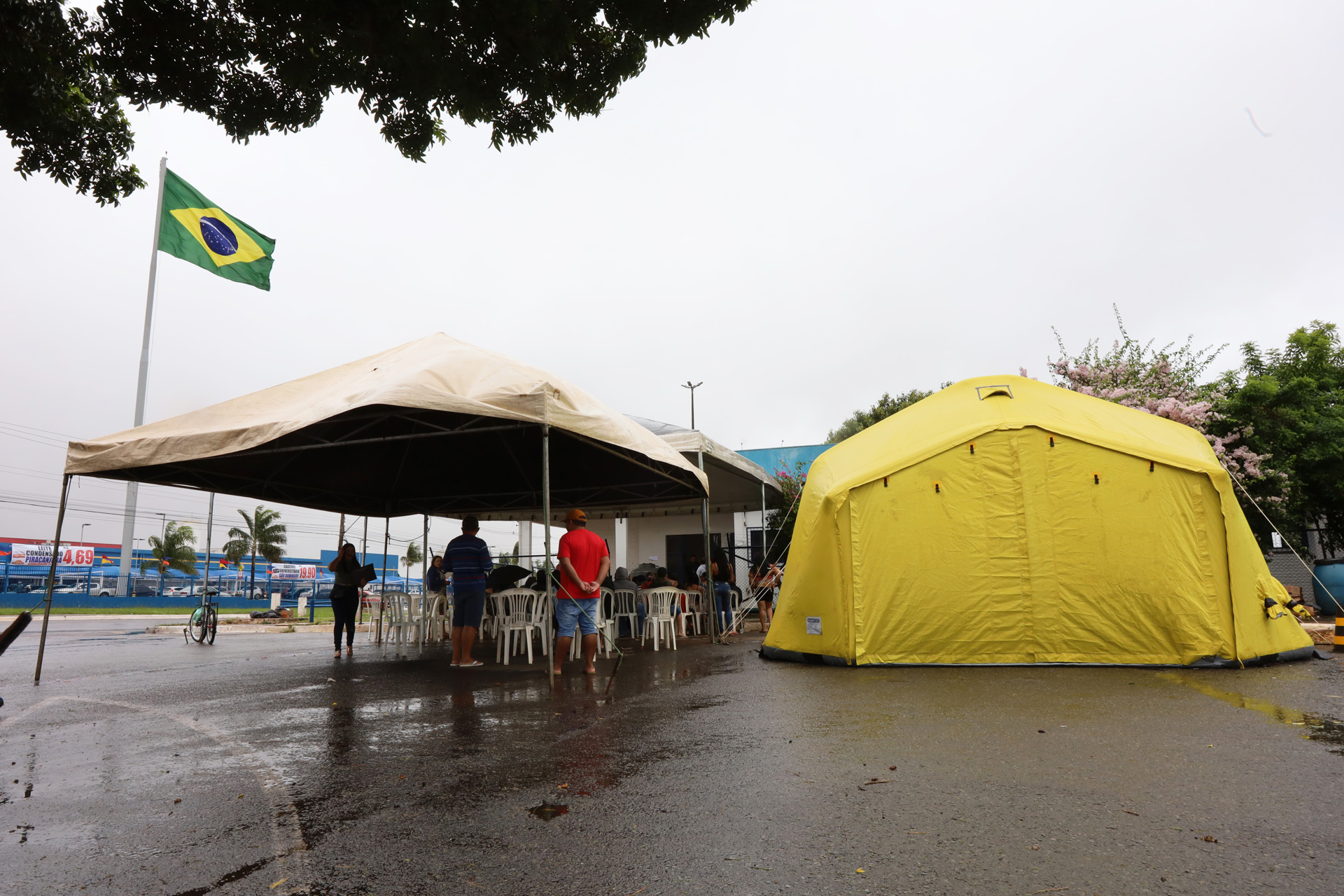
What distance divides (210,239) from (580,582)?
13.8 meters

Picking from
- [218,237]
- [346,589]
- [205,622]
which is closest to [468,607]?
[346,589]

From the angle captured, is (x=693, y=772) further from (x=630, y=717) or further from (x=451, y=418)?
(x=451, y=418)

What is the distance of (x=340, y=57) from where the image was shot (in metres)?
4.76

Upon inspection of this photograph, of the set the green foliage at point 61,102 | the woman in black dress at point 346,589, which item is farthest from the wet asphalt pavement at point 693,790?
the green foliage at point 61,102

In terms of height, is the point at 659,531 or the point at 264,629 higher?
the point at 659,531

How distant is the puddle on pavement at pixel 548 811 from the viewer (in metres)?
3.37

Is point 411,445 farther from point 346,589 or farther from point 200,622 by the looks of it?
point 200,622

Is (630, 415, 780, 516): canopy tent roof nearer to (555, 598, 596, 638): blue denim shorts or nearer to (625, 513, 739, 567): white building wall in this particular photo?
(625, 513, 739, 567): white building wall

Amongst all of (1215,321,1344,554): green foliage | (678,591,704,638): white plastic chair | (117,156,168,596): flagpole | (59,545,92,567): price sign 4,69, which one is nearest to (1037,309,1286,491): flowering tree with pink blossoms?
(1215,321,1344,554): green foliage

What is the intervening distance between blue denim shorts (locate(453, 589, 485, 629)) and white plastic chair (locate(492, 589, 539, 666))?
2.15 ft

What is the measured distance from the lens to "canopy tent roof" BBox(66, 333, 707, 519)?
743 centimetres

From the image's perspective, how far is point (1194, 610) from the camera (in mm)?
7859

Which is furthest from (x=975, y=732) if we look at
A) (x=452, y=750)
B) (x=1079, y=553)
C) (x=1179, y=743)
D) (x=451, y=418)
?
(x=451, y=418)

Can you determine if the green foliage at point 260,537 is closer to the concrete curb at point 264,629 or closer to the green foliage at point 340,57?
the concrete curb at point 264,629
